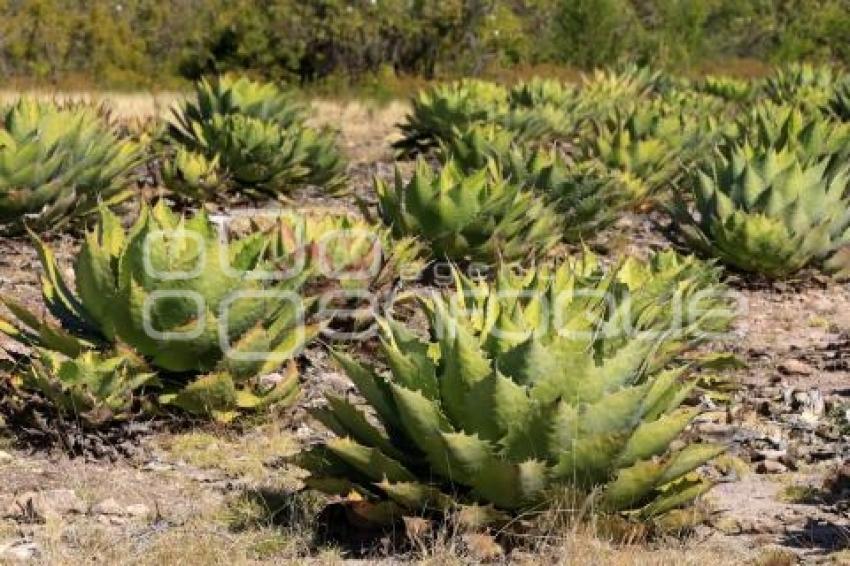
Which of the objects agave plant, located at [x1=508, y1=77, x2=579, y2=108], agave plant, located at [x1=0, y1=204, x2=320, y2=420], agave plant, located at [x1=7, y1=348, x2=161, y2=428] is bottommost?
agave plant, located at [x1=7, y1=348, x2=161, y2=428]

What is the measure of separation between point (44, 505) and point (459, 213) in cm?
324

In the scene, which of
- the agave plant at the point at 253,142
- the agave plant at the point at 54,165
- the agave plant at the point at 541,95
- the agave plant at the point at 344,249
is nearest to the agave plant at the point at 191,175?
the agave plant at the point at 253,142

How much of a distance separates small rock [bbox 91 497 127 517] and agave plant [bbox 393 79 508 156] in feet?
24.5

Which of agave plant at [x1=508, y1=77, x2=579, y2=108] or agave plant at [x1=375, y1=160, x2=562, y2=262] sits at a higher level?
agave plant at [x1=508, y1=77, x2=579, y2=108]

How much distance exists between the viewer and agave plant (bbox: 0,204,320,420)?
4539 millimetres

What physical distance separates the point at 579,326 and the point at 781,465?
1.12 metres

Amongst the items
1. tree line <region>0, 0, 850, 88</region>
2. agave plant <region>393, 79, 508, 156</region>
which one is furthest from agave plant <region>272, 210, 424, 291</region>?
tree line <region>0, 0, 850, 88</region>

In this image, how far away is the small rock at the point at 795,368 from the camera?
5.66m

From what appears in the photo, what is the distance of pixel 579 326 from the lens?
3.70m

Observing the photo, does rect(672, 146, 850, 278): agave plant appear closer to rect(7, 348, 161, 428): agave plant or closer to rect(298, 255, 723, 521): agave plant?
rect(298, 255, 723, 521): agave plant

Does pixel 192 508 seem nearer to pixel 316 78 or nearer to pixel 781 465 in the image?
pixel 781 465

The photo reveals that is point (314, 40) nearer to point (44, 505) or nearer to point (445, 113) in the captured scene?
point (445, 113)

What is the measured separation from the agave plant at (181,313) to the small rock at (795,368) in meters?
2.15

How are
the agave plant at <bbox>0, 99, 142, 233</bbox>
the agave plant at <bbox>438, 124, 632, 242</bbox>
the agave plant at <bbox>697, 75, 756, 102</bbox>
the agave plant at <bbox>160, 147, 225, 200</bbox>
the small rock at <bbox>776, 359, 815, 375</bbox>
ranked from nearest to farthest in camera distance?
1. the small rock at <bbox>776, 359, 815, 375</bbox>
2. the agave plant at <bbox>0, 99, 142, 233</bbox>
3. the agave plant at <bbox>438, 124, 632, 242</bbox>
4. the agave plant at <bbox>160, 147, 225, 200</bbox>
5. the agave plant at <bbox>697, 75, 756, 102</bbox>
